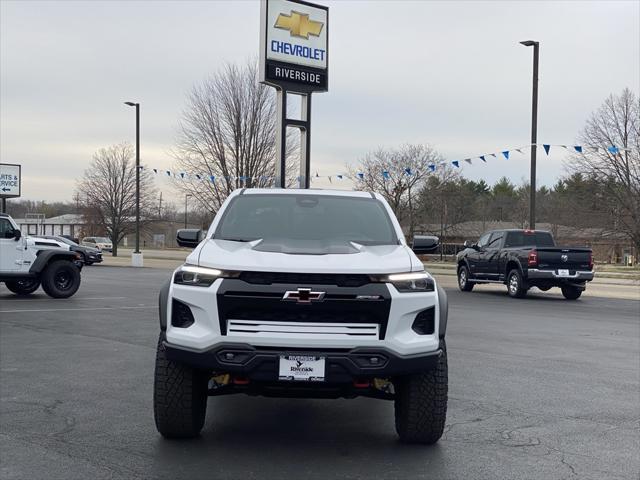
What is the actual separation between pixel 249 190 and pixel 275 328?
7.16 ft

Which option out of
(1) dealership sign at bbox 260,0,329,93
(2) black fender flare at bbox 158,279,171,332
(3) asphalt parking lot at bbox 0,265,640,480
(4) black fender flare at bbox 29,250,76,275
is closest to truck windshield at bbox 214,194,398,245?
Answer: (2) black fender flare at bbox 158,279,171,332

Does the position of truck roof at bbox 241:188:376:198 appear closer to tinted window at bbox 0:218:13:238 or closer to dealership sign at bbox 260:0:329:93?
tinted window at bbox 0:218:13:238

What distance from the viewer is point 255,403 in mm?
6617

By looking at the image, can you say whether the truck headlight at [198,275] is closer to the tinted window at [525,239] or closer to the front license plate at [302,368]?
the front license plate at [302,368]

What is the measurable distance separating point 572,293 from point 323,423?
15.8m

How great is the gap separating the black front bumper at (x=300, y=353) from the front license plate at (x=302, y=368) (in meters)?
0.03

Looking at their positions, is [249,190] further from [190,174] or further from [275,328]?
[190,174]

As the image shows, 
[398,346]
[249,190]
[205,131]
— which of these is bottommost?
[398,346]

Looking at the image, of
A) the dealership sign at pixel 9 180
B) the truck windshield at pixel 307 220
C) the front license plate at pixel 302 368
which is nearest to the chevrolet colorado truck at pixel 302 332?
the front license plate at pixel 302 368

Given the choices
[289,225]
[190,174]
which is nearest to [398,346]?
[289,225]

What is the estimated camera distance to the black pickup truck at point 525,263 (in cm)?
1905

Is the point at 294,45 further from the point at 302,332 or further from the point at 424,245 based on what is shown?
the point at 302,332

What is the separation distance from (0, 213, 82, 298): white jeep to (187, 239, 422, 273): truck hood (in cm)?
1286

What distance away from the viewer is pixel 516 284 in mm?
19797
